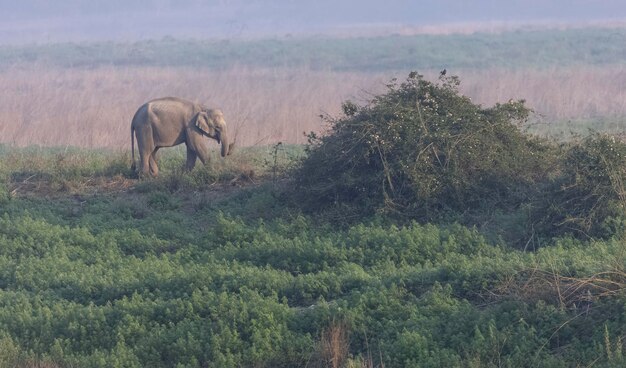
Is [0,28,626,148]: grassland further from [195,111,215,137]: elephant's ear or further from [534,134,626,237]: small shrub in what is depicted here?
[534,134,626,237]: small shrub

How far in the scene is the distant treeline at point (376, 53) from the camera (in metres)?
41.6

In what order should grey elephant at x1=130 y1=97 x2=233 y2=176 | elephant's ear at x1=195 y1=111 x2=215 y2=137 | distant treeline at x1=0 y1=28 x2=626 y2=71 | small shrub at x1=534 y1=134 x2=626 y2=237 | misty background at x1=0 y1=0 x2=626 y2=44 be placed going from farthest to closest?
misty background at x1=0 y1=0 x2=626 y2=44
distant treeline at x1=0 y1=28 x2=626 y2=71
elephant's ear at x1=195 y1=111 x2=215 y2=137
grey elephant at x1=130 y1=97 x2=233 y2=176
small shrub at x1=534 y1=134 x2=626 y2=237

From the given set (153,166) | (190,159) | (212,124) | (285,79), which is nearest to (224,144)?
(212,124)

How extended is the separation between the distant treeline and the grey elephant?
2498 cm

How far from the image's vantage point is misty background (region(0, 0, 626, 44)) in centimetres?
8962

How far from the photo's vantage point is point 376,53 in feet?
151

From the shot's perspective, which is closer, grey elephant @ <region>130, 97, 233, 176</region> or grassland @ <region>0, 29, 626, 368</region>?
grassland @ <region>0, 29, 626, 368</region>

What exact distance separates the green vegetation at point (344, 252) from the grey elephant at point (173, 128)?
414 millimetres

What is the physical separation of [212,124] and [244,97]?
13.9m

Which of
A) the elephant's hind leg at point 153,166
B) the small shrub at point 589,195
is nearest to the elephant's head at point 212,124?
the elephant's hind leg at point 153,166

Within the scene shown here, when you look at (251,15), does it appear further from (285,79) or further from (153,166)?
(153,166)

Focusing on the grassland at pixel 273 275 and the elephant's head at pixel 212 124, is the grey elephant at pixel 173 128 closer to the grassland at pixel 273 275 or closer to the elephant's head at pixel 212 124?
the elephant's head at pixel 212 124

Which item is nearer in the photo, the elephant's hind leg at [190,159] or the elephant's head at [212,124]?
the elephant's head at [212,124]

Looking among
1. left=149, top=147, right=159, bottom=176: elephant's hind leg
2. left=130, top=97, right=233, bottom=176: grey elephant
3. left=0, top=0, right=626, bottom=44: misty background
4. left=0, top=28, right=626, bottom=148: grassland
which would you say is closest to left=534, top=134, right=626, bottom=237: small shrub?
left=0, top=28, right=626, bottom=148: grassland
